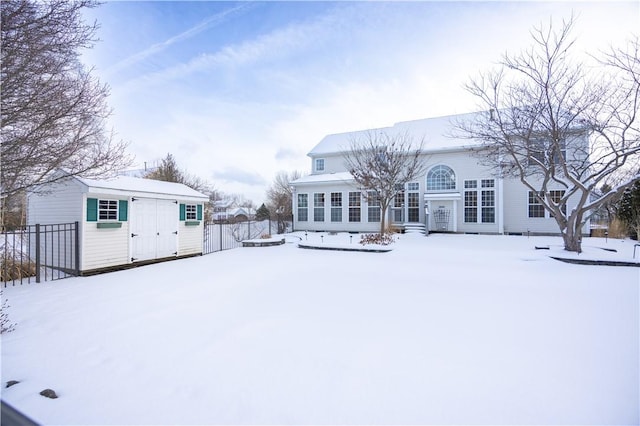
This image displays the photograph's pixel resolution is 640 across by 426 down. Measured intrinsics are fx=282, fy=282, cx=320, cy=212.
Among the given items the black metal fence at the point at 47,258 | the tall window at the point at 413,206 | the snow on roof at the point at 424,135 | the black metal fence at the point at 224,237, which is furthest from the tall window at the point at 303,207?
the black metal fence at the point at 47,258

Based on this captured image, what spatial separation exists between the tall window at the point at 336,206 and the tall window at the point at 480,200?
7.94m

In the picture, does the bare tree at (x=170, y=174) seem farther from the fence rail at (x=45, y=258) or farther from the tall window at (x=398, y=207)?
the tall window at (x=398, y=207)

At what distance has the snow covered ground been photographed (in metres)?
2.36

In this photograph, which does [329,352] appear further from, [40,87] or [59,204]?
[59,204]

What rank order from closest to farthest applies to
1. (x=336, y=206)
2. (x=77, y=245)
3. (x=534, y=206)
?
1. (x=77, y=245)
2. (x=534, y=206)
3. (x=336, y=206)

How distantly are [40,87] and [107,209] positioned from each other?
4601 millimetres

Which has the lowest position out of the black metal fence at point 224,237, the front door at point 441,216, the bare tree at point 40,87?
the black metal fence at point 224,237

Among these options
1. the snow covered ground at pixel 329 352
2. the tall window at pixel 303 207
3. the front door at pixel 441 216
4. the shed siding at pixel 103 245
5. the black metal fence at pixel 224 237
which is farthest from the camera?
the tall window at pixel 303 207

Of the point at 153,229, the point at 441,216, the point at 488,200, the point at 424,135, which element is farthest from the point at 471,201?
the point at 153,229

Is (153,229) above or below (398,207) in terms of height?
below

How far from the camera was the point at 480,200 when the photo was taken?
56.6 ft

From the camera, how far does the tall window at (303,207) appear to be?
20.6 metres

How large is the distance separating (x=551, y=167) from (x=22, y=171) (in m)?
14.7

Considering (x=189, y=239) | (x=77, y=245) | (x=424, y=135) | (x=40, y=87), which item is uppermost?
(x=424, y=135)
